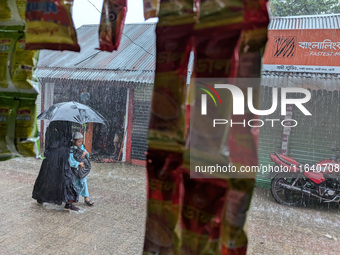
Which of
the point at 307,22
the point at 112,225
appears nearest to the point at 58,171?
the point at 112,225

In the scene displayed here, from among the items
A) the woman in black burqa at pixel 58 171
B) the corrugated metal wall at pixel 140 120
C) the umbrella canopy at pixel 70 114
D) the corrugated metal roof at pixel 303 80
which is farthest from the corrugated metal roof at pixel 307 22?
the woman in black burqa at pixel 58 171

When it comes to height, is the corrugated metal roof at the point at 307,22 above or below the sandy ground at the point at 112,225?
above

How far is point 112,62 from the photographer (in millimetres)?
9367

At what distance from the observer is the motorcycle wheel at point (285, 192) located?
21.0ft

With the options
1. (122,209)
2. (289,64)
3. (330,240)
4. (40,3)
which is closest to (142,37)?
(289,64)

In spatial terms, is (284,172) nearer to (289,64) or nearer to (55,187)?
(289,64)

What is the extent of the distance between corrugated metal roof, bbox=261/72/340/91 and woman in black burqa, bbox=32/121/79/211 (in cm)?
430

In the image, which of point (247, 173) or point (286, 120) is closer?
point (247, 173)

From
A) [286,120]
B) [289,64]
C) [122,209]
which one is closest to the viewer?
[122,209]

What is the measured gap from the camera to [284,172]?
6.45 metres

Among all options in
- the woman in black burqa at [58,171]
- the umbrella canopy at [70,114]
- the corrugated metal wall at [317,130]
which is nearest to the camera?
the woman in black burqa at [58,171]

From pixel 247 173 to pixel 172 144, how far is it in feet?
0.98

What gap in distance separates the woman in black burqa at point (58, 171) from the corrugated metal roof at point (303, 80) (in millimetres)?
4299

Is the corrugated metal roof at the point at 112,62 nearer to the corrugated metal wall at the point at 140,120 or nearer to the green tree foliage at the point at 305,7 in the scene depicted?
the corrugated metal wall at the point at 140,120
